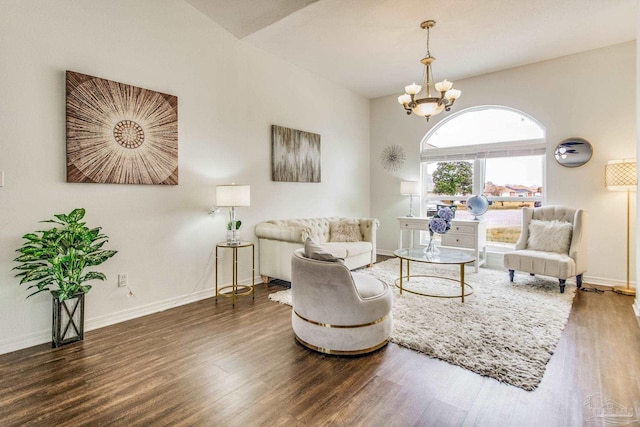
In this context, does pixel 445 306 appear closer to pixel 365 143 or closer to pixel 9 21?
pixel 365 143

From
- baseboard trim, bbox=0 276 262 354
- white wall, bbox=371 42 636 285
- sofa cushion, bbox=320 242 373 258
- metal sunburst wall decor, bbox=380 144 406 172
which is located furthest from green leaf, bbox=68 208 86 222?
metal sunburst wall decor, bbox=380 144 406 172

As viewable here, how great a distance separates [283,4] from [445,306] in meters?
3.59

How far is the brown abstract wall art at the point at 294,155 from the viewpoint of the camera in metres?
4.73

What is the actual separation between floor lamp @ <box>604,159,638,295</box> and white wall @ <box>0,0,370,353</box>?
156 inches

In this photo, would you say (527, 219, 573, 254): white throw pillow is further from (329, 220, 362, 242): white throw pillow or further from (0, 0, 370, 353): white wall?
(0, 0, 370, 353): white wall

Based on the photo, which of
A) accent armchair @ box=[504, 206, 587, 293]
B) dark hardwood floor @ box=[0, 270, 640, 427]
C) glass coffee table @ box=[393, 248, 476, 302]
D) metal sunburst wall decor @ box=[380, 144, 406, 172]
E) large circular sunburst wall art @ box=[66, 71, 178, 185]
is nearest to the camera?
dark hardwood floor @ box=[0, 270, 640, 427]

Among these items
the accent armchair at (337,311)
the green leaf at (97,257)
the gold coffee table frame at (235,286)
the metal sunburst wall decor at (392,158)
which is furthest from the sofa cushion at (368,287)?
the metal sunburst wall decor at (392,158)

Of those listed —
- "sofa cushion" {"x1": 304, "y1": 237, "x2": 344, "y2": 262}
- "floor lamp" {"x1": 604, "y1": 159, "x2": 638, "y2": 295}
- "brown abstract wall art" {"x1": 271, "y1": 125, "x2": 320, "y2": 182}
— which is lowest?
"sofa cushion" {"x1": 304, "y1": 237, "x2": 344, "y2": 262}

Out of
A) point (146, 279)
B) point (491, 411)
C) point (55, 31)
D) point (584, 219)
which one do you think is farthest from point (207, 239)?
point (584, 219)

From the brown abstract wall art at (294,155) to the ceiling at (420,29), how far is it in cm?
109

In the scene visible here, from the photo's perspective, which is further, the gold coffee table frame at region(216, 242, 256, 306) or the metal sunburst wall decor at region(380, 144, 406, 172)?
the metal sunburst wall decor at region(380, 144, 406, 172)

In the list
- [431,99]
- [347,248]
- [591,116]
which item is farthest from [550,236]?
[347,248]

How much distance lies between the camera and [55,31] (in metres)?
2.71

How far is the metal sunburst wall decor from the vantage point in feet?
20.5
